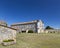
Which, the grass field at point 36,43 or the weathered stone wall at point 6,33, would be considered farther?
the weathered stone wall at point 6,33

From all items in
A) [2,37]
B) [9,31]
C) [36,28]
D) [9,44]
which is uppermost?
[36,28]

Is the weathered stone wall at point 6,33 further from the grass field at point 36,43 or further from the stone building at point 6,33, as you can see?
the grass field at point 36,43

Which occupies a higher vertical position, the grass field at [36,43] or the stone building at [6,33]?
the stone building at [6,33]

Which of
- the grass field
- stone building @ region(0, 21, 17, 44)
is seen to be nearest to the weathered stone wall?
stone building @ region(0, 21, 17, 44)

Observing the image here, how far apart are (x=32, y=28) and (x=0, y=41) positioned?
135 ft

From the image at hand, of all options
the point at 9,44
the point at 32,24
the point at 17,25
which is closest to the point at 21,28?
the point at 17,25

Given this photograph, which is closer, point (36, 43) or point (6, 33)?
point (36, 43)

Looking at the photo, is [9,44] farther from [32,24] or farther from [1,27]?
[32,24]

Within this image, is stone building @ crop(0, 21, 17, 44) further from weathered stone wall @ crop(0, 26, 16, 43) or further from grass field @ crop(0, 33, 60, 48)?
grass field @ crop(0, 33, 60, 48)

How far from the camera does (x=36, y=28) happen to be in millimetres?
55438

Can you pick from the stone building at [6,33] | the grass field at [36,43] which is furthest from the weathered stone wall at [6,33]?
the grass field at [36,43]

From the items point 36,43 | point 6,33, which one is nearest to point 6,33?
point 6,33

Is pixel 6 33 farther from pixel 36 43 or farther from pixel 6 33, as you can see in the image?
pixel 36 43

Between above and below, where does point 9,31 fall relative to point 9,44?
above
